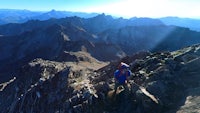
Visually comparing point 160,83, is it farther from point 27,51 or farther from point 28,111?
point 27,51

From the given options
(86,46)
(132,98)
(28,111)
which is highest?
(132,98)

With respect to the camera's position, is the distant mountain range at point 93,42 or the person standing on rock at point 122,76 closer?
the person standing on rock at point 122,76

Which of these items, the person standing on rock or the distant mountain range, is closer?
the person standing on rock

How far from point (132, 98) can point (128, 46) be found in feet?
359

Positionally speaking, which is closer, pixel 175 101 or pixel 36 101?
pixel 175 101

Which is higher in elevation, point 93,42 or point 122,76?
point 122,76

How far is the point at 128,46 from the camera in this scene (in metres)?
128

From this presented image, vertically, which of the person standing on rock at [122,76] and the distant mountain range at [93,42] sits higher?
the person standing on rock at [122,76]

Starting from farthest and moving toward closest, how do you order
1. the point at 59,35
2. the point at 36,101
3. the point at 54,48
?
the point at 59,35 → the point at 54,48 → the point at 36,101

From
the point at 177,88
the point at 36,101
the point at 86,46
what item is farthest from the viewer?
the point at 86,46

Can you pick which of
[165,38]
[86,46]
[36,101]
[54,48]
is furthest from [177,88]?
[165,38]

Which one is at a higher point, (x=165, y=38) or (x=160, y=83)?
(x=160, y=83)

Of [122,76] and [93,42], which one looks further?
[93,42]

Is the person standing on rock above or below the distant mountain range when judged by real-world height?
above
